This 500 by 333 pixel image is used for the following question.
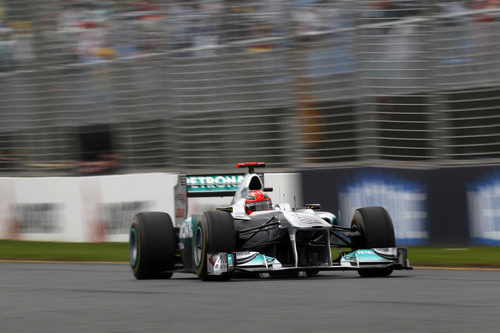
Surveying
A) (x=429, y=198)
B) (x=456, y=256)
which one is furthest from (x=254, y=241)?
(x=429, y=198)

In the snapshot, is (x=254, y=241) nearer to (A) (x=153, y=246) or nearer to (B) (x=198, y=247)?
(B) (x=198, y=247)

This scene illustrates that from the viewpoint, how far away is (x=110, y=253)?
1773 centimetres

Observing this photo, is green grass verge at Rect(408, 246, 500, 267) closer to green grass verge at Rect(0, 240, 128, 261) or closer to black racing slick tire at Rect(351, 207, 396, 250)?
black racing slick tire at Rect(351, 207, 396, 250)

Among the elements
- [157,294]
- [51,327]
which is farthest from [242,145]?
[51,327]

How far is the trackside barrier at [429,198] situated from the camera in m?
15.4

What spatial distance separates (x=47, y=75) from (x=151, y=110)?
2.93 metres

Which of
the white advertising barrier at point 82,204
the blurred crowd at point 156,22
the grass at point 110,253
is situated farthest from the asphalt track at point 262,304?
the white advertising barrier at point 82,204

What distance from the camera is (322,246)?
35.7 feet

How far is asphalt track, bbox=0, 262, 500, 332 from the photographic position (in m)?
6.38

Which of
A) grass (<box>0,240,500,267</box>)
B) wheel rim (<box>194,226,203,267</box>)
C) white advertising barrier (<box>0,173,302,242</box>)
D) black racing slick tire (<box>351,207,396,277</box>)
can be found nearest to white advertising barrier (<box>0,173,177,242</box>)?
white advertising barrier (<box>0,173,302,242</box>)

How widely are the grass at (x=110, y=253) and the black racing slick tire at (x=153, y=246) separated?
373cm

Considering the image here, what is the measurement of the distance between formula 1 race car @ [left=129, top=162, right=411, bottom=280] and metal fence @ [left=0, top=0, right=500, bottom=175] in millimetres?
4955

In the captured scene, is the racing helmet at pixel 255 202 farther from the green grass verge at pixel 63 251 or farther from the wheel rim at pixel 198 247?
the green grass verge at pixel 63 251

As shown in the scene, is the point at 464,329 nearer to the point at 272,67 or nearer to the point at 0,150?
the point at 272,67
